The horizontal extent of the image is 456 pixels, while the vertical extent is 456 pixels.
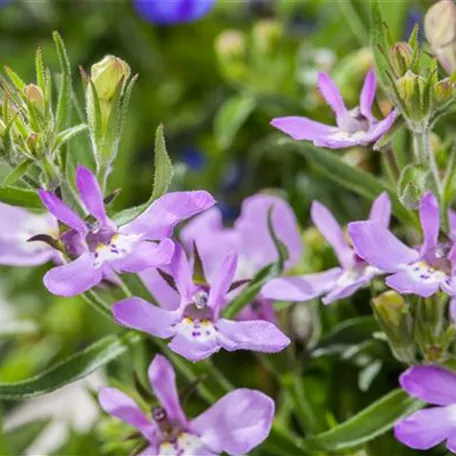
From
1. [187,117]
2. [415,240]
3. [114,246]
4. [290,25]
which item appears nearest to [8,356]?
[187,117]

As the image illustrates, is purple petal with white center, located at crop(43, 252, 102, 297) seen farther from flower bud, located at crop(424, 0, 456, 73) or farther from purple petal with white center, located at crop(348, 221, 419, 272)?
flower bud, located at crop(424, 0, 456, 73)

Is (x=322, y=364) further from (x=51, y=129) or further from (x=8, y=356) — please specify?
(x=8, y=356)

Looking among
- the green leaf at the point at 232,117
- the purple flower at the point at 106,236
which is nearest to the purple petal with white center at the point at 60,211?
the purple flower at the point at 106,236

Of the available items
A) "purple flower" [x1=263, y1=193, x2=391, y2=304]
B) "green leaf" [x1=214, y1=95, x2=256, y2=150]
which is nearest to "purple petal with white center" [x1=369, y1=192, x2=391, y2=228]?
"purple flower" [x1=263, y1=193, x2=391, y2=304]

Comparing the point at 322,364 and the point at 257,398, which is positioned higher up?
the point at 257,398

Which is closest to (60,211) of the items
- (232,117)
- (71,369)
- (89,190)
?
(89,190)

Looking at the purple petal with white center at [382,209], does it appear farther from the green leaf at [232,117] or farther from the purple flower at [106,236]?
the green leaf at [232,117]

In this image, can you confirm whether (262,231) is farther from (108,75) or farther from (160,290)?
(108,75)
